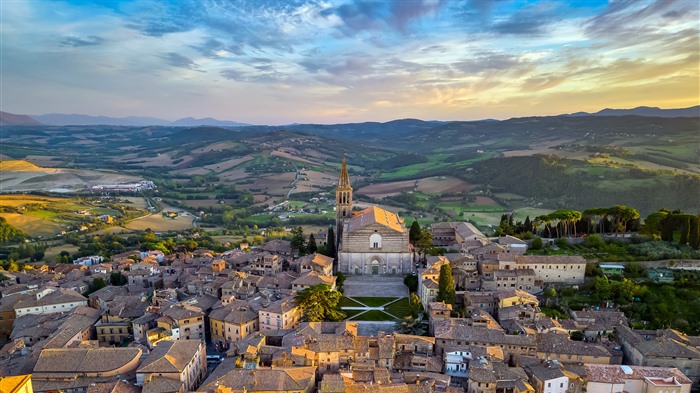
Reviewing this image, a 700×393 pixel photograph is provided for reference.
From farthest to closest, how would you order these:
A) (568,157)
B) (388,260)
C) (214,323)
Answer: (568,157) < (388,260) < (214,323)

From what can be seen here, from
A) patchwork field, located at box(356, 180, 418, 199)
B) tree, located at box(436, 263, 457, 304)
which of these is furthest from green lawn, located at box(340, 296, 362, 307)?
patchwork field, located at box(356, 180, 418, 199)

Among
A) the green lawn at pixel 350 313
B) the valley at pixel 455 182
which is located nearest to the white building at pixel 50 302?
the green lawn at pixel 350 313

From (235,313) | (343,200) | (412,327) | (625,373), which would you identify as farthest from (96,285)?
(625,373)

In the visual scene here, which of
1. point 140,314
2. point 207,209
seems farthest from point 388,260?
point 207,209

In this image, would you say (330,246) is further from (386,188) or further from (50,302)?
(386,188)

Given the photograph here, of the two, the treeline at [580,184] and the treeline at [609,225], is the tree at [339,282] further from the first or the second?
the treeline at [580,184]

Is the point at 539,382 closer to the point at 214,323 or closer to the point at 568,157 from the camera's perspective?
the point at 214,323
